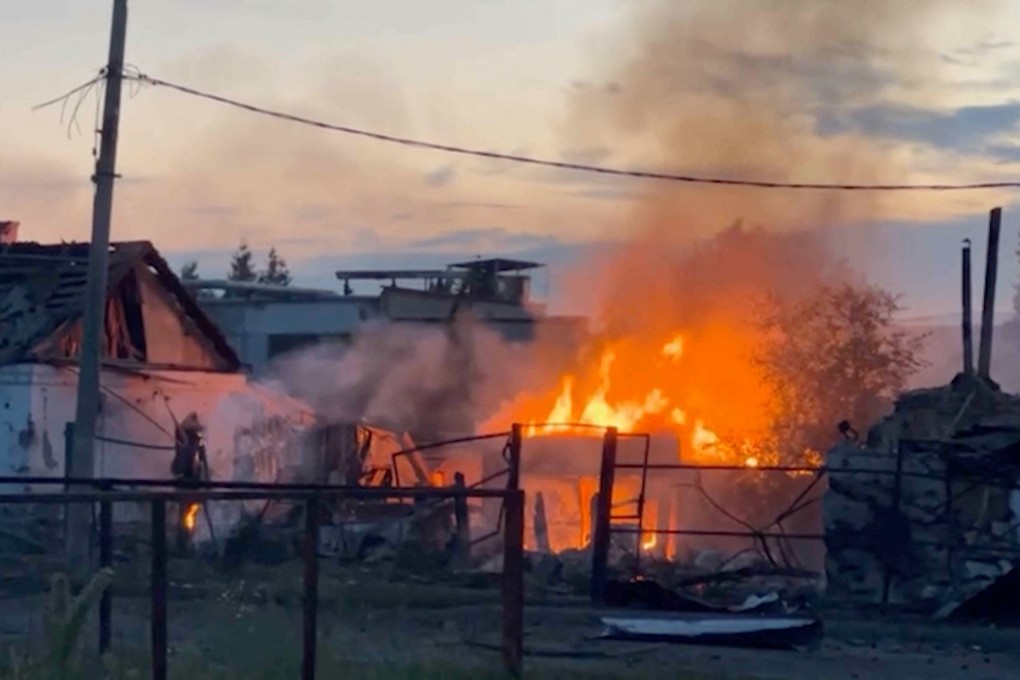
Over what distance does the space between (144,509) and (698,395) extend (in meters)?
20.3

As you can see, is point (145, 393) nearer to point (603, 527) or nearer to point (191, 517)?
point (191, 517)

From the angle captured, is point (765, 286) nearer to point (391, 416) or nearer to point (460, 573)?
point (391, 416)

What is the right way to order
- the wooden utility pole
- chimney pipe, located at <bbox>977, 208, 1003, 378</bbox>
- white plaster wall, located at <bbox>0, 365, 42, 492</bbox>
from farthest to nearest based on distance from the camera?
white plaster wall, located at <bbox>0, 365, 42, 492</bbox> < chimney pipe, located at <bbox>977, 208, 1003, 378</bbox> < the wooden utility pole

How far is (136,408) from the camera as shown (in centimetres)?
3047

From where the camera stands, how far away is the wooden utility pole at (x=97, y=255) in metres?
21.2

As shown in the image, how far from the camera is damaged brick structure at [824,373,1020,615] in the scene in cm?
1983

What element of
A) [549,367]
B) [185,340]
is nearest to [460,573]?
Result: [185,340]

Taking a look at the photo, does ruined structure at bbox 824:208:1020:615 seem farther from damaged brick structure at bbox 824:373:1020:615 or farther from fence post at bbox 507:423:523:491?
fence post at bbox 507:423:523:491

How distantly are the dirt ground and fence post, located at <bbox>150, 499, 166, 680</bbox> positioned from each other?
1.70 m

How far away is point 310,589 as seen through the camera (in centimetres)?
1037

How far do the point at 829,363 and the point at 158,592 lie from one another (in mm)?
36602

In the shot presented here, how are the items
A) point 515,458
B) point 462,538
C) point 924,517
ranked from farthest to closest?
1. point 462,538
2. point 924,517
3. point 515,458

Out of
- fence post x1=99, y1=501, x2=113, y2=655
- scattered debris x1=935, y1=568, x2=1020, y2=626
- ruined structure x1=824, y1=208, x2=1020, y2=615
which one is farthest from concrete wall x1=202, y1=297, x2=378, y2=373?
fence post x1=99, y1=501, x2=113, y2=655

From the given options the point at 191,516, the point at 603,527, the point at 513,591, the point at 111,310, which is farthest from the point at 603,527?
the point at 111,310
